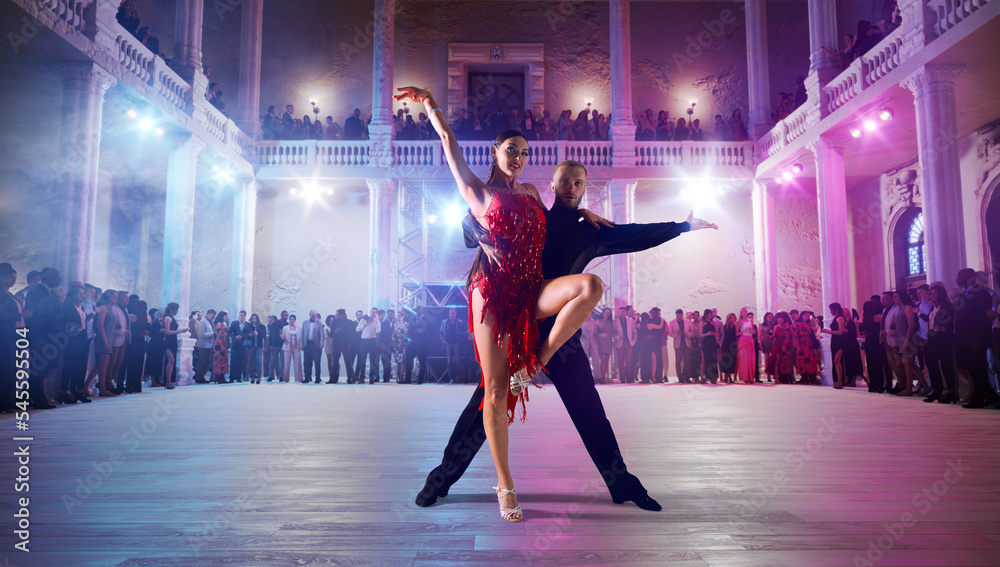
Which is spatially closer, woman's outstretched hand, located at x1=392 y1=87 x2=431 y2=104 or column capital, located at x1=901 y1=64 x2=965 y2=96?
woman's outstretched hand, located at x1=392 y1=87 x2=431 y2=104

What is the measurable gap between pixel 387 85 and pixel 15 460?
12.9 m

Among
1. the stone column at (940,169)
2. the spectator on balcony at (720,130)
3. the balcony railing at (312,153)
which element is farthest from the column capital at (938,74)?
the balcony railing at (312,153)

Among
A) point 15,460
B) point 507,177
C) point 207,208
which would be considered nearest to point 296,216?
point 207,208

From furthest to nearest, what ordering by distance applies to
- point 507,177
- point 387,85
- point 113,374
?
point 387,85 < point 113,374 < point 507,177

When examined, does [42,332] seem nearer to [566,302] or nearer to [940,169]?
[566,302]

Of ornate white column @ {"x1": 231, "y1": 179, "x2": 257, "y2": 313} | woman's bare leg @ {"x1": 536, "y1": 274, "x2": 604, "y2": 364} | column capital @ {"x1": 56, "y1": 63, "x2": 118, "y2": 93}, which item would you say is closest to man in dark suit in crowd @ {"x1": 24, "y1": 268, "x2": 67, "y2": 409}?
column capital @ {"x1": 56, "y1": 63, "x2": 118, "y2": 93}

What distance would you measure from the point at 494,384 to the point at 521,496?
2.03 ft

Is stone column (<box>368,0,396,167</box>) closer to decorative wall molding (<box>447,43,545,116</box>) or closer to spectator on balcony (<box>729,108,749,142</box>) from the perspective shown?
Result: decorative wall molding (<box>447,43,545,116</box>)

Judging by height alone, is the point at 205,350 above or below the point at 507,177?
below

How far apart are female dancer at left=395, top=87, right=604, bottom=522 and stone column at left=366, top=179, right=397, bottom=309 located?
1177 centimetres

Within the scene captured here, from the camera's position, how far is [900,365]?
8.33m

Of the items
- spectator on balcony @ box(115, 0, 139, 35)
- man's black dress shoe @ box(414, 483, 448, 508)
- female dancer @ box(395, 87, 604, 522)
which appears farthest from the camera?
spectator on balcony @ box(115, 0, 139, 35)

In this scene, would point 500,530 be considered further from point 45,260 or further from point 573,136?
point 573,136

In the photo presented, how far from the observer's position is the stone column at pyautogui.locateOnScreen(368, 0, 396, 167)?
47.8 ft
